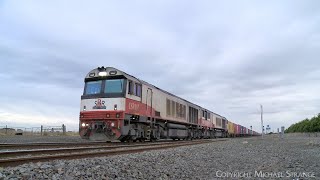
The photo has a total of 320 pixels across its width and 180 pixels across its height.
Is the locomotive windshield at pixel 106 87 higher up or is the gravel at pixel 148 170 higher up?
the locomotive windshield at pixel 106 87

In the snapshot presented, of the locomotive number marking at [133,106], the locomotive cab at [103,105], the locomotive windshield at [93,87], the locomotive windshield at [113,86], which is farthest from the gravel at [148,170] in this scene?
the locomotive windshield at [93,87]

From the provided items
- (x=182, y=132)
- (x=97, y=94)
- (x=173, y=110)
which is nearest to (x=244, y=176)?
(x=97, y=94)

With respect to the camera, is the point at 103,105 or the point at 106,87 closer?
the point at 103,105

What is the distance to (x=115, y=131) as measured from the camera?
1842cm

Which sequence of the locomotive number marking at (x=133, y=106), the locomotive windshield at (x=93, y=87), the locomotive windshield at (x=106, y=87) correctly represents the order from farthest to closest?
the locomotive windshield at (x=93, y=87)
the locomotive number marking at (x=133, y=106)
the locomotive windshield at (x=106, y=87)

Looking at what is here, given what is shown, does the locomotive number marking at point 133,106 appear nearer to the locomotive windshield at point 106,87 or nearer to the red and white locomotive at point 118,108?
the red and white locomotive at point 118,108

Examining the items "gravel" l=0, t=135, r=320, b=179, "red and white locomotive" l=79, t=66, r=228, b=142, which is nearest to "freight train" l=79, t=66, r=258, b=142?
"red and white locomotive" l=79, t=66, r=228, b=142

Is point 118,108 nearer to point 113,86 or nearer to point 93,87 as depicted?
point 113,86

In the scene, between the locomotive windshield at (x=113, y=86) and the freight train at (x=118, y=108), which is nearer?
the freight train at (x=118, y=108)

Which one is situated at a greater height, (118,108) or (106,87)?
(106,87)

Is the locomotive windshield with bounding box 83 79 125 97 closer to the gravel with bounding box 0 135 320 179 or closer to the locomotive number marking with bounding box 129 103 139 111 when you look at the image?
the locomotive number marking with bounding box 129 103 139 111

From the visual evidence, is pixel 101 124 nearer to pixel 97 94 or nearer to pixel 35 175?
pixel 97 94

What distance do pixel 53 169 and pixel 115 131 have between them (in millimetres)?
10921

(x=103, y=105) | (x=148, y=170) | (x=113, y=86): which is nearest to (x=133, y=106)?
(x=113, y=86)
